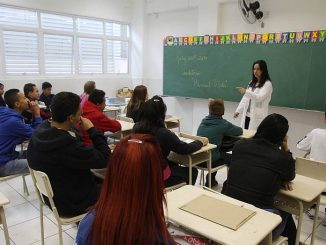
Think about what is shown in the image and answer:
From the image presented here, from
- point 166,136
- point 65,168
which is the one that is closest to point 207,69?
point 166,136

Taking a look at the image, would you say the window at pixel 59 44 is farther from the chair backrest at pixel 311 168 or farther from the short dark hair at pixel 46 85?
the chair backrest at pixel 311 168

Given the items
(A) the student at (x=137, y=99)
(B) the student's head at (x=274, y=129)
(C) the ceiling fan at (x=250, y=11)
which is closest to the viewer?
(B) the student's head at (x=274, y=129)

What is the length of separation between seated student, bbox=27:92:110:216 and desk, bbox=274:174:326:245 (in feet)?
4.23

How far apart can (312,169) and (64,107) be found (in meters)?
2.07

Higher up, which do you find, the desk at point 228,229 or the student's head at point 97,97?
the student's head at point 97,97

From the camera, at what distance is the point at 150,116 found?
100 inches

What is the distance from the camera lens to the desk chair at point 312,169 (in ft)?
8.03

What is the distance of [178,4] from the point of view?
660 centimetres

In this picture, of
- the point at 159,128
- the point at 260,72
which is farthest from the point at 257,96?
the point at 159,128

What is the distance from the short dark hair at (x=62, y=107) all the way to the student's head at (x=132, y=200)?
1.12 metres

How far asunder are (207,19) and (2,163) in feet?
15.5

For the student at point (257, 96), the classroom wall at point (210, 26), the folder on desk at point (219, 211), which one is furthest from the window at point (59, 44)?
the folder on desk at point (219, 211)

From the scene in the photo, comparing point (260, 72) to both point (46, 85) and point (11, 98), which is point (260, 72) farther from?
point (46, 85)

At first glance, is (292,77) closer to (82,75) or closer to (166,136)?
(166,136)
